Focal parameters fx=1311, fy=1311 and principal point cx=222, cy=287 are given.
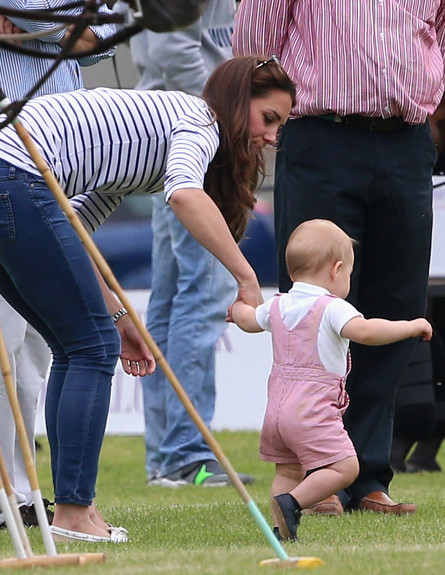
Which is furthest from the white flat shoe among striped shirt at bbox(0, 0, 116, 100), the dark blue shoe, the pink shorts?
striped shirt at bbox(0, 0, 116, 100)

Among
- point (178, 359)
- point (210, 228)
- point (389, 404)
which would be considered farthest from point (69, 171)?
point (178, 359)

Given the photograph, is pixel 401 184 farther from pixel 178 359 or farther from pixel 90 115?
pixel 178 359

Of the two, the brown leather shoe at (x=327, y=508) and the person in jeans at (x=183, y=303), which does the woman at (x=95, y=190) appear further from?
the person in jeans at (x=183, y=303)

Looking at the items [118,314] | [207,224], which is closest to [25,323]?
[118,314]

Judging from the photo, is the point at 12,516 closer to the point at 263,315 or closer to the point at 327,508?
the point at 263,315

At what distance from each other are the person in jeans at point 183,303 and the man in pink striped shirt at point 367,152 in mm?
1479

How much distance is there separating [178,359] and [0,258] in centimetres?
275

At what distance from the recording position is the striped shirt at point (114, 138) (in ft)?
12.3

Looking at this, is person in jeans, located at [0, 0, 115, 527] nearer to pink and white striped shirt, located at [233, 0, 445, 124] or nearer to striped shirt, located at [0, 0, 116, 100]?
striped shirt, located at [0, 0, 116, 100]

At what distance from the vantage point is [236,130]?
12.8ft

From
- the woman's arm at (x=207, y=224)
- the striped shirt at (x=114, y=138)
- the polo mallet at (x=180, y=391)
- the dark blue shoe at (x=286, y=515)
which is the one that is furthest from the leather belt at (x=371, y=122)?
the polo mallet at (x=180, y=391)

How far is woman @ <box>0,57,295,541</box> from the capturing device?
12.1 feet

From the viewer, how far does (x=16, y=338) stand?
14.8 feet

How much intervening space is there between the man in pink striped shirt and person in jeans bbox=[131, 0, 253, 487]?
4.85 ft
